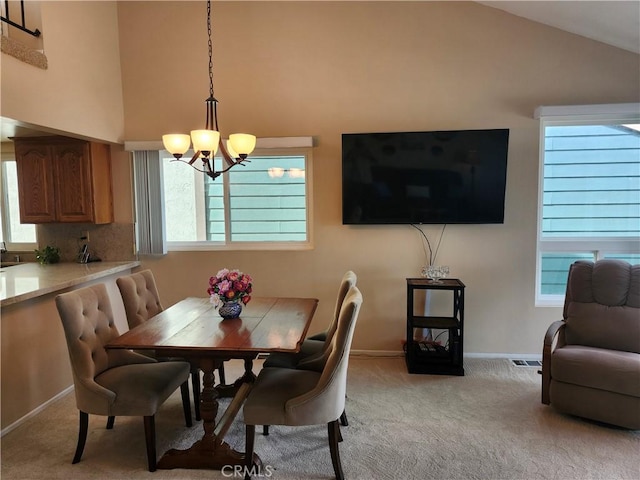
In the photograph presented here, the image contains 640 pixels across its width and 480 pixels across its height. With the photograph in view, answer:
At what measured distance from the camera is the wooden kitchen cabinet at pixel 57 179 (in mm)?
3703

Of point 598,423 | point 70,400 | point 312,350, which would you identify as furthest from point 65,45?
point 598,423

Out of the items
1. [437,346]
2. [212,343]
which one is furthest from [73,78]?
[437,346]

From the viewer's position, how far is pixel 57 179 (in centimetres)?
374

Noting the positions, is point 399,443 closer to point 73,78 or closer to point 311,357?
point 311,357

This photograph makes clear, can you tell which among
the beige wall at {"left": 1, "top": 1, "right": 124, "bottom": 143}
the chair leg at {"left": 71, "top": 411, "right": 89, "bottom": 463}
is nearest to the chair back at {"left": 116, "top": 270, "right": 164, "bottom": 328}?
the chair leg at {"left": 71, "top": 411, "right": 89, "bottom": 463}

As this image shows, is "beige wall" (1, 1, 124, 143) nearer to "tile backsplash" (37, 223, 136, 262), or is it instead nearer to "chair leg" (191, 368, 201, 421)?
"tile backsplash" (37, 223, 136, 262)

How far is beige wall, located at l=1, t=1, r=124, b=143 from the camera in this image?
2.78 metres

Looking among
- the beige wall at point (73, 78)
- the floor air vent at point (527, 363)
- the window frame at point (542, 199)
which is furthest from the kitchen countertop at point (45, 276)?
the window frame at point (542, 199)

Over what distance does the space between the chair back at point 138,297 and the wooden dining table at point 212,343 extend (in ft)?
1.01

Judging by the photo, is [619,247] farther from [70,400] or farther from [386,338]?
[70,400]

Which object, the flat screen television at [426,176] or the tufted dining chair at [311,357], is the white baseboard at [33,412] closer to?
the tufted dining chair at [311,357]

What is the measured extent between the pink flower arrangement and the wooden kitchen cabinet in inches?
81.5

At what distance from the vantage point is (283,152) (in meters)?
3.87

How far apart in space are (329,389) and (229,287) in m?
0.90
